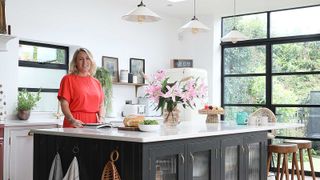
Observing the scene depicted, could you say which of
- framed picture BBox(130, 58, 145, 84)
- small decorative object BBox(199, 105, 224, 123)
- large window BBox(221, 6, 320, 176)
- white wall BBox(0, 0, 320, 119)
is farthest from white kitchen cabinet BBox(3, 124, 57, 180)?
large window BBox(221, 6, 320, 176)

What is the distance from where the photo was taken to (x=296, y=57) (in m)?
6.93

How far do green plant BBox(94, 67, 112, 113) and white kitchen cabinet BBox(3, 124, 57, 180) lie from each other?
133 centimetres

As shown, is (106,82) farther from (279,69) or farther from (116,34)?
(279,69)

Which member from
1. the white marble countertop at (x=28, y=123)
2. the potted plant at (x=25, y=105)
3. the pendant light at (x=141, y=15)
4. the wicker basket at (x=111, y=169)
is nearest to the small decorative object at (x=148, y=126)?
the wicker basket at (x=111, y=169)

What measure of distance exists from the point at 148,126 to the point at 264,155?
1.65 metres

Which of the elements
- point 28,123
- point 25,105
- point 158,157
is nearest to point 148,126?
point 158,157

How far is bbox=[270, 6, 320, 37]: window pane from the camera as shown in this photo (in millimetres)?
6777

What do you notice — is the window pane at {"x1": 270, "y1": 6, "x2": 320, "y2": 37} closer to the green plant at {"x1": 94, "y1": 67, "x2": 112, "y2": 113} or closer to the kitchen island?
the green plant at {"x1": 94, "y1": 67, "x2": 112, "y2": 113}

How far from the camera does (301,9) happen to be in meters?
6.91

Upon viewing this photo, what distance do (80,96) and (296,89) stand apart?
14.3 feet

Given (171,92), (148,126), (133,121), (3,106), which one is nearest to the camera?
(148,126)

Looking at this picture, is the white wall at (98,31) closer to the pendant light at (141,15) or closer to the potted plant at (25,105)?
the potted plant at (25,105)

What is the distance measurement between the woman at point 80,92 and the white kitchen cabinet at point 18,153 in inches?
58.4

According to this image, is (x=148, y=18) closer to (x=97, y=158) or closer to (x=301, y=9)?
(x=97, y=158)
